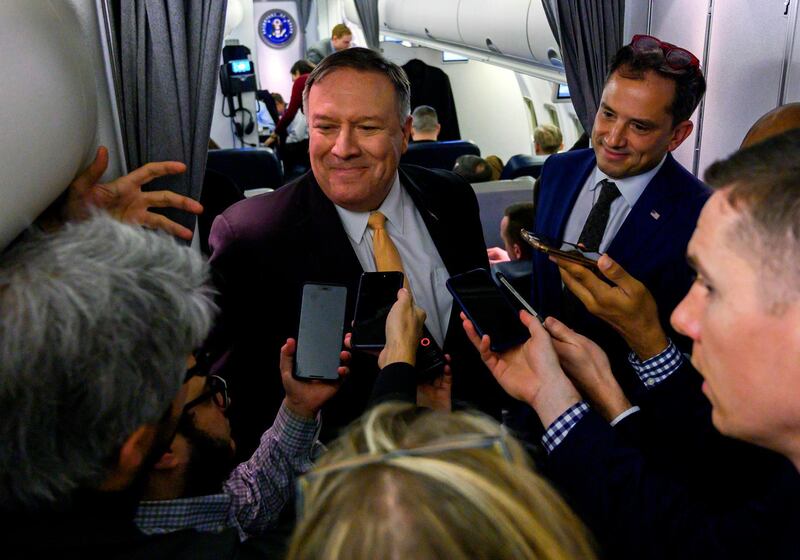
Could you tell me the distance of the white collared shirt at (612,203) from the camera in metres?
2.12

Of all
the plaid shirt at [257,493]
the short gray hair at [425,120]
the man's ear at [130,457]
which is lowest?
the short gray hair at [425,120]

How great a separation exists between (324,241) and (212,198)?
4.57 feet

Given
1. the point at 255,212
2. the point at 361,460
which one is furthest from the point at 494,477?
the point at 255,212

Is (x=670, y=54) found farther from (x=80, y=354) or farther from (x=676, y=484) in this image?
(x=80, y=354)

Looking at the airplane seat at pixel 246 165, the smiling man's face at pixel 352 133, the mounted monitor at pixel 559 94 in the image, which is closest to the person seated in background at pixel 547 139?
the mounted monitor at pixel 559 94

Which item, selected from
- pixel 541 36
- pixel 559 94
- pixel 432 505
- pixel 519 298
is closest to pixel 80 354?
pixel 432 505

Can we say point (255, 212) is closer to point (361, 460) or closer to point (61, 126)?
point (61, 126)

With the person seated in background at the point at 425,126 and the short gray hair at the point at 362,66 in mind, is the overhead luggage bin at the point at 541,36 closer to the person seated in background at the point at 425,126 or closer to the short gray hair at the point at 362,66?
the person seated in background at the point at 425,126

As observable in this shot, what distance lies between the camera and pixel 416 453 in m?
0.73

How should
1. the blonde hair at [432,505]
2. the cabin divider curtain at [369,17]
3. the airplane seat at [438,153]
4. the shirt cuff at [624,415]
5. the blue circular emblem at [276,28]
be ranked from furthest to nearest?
the blue circular emblem at [276,28] → the cabin divider curtain at [369,17] → the airplane seat at [438,153] → the shirt cuff at [624,415] → the blonde hair at [432,505]

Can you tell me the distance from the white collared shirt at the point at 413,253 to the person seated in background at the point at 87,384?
911mm

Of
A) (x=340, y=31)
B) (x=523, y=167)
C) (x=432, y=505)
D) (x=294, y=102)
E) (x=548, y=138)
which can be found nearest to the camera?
(x=432, y=505)

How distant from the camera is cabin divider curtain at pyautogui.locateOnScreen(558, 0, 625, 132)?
3.19 metres

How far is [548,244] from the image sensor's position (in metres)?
1.73
